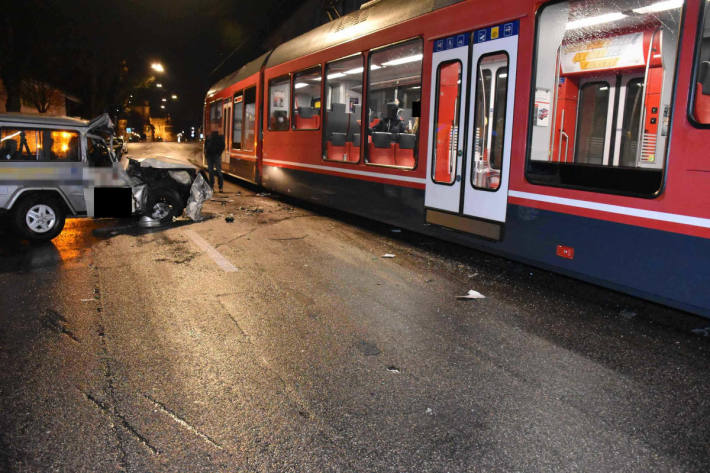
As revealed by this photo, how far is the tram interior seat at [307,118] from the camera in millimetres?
10896

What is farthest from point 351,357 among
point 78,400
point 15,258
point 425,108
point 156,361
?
point 15,258

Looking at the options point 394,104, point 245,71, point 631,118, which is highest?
point 245,71

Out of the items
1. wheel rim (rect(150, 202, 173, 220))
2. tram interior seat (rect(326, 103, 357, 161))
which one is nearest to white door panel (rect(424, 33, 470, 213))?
tram interior seat (rect(326, 103, 357, 161))

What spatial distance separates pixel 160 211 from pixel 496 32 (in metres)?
6.49

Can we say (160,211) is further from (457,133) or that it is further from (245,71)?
(245,71)

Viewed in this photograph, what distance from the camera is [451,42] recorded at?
7113 mm

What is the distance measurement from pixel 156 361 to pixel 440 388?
6.63 feet

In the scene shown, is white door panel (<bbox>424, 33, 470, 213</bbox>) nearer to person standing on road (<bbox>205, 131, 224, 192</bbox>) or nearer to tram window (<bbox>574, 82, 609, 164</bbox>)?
tram window (<bbox>574, 82, 609, 164</bbox>)

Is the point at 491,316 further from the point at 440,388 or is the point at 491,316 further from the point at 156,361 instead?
the point at 156,361

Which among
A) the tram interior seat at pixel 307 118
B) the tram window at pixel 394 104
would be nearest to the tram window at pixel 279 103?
the tram interior seat at pixel 307 118

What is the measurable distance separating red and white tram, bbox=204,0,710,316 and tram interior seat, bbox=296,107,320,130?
0.13 meters

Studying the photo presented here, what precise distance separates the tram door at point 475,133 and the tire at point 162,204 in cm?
497

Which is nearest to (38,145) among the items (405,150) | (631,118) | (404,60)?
(405,150)

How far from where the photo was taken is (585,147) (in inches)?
276
